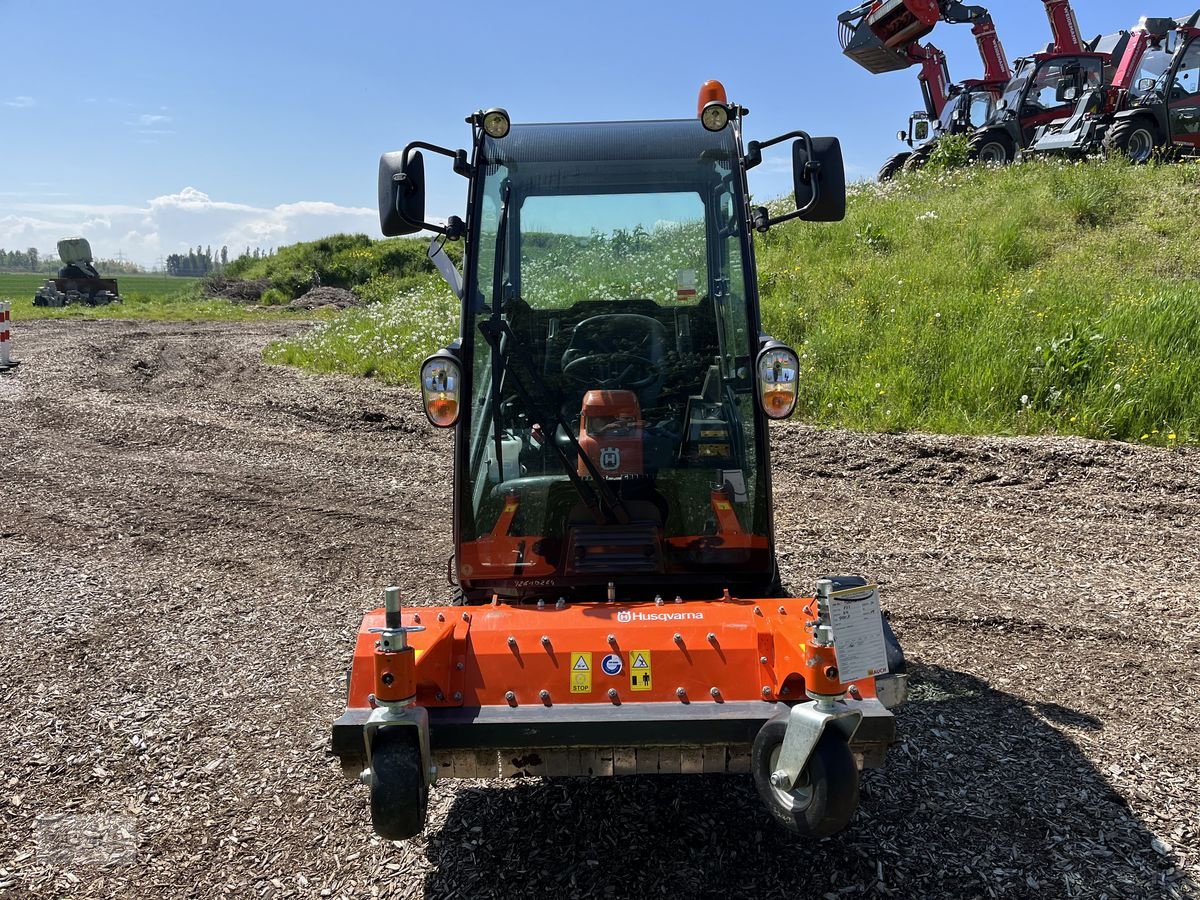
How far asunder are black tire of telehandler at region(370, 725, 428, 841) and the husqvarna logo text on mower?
2.41ft

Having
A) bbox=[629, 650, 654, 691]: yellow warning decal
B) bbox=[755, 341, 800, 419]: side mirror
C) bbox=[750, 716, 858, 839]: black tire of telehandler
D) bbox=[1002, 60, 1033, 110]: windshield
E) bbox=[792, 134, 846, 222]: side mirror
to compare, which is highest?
bbox=[1002, 60, 1033, 110]: windshield

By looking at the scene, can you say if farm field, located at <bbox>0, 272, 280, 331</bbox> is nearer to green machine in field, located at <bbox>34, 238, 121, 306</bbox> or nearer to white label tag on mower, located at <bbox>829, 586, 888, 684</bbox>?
green machine in field, located at <bbox>34, 238, 121, 306</bbox>

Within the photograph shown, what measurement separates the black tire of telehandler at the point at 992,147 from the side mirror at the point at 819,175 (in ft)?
59.0

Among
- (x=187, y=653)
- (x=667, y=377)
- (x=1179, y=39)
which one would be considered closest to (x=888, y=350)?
(x=667, y=377)

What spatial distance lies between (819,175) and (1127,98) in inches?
663

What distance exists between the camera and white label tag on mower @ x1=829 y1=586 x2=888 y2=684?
2311 millimetres

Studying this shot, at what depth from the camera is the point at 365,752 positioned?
93.1 inches

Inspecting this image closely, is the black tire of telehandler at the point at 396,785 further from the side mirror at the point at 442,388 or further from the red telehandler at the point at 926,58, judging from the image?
the red telehandler at the point at 926,58

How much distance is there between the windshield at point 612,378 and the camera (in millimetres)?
3207

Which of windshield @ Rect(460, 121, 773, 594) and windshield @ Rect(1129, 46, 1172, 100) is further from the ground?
windshield @ Rect(1129, 46, 1172, 100)

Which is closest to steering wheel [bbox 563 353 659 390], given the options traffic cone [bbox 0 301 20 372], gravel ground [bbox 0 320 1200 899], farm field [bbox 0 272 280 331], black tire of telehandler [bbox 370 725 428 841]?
gravel ground [bbox 0 320 1200 899]

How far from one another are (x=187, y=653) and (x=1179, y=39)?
58.0 feet

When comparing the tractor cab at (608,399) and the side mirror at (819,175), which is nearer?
the side mirror at (819,175)

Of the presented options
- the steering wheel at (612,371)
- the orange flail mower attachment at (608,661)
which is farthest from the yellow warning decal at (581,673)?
the steering wheel at (612,371)
